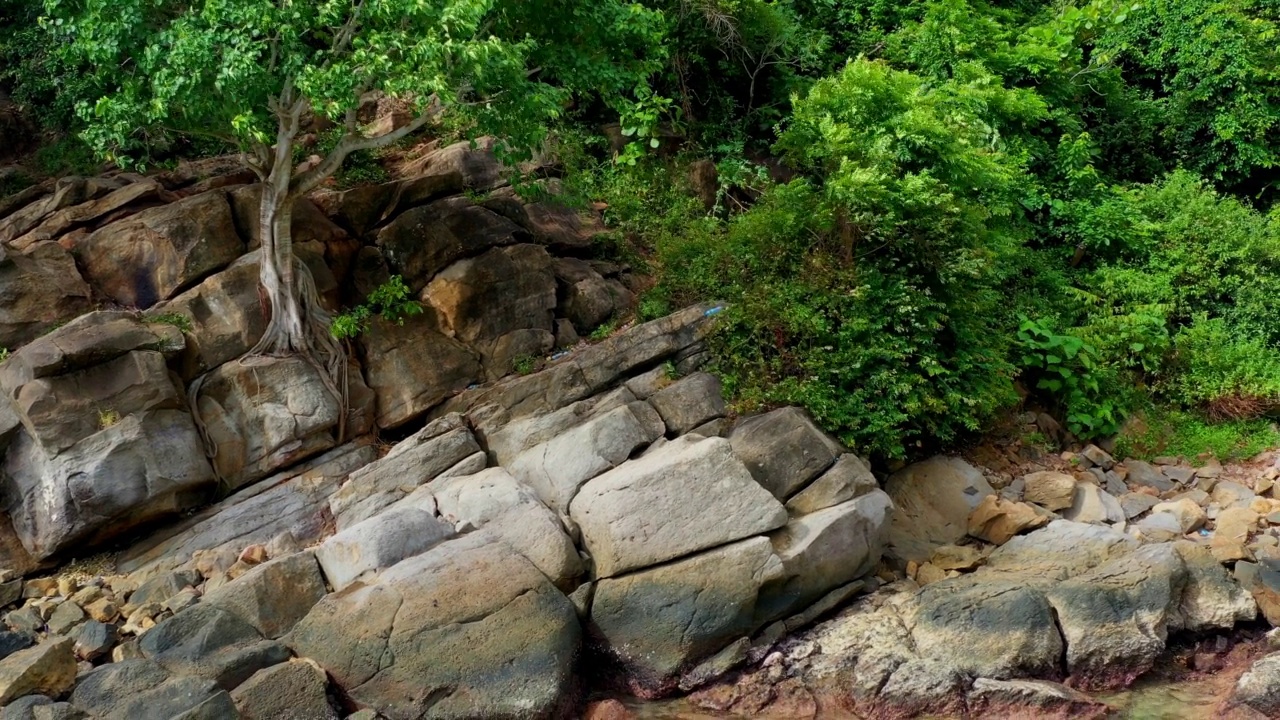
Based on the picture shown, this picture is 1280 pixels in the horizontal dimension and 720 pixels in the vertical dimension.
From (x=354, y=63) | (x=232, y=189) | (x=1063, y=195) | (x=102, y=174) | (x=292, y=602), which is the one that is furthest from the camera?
(x=1063, y=195)

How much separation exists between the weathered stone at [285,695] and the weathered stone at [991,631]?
186 inches

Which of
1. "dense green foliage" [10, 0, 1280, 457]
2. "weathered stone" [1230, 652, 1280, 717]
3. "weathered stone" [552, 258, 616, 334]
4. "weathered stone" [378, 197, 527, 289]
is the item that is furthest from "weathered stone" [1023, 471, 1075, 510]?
"weathered stone" [378, 197, 527, 289]

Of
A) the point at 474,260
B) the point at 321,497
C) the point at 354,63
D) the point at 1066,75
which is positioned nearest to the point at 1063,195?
the point at 1066,75

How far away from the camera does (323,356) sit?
10.2 m

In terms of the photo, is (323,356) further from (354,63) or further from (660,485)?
(660,485)

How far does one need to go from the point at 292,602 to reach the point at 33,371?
364cm

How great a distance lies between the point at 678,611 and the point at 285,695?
3099 millimetres

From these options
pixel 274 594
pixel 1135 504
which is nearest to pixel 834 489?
pixel 1135 504

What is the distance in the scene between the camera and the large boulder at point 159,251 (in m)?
10.3

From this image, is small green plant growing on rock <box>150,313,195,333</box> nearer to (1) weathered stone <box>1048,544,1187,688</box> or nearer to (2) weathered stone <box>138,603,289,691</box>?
(2) weathered stone <box>138,603,289,691</box>

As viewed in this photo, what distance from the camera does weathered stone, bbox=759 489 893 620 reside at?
780cm

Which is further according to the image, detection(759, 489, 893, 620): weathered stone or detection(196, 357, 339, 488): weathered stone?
detection(196, 357, 339, 488): weathered stone

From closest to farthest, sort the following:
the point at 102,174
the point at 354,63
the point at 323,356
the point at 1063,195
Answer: the point at 354,63 < the point at 323,356 < the point at 102,174 < the point at 1063,195

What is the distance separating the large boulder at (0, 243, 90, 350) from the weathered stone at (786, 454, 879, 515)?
8.08m
